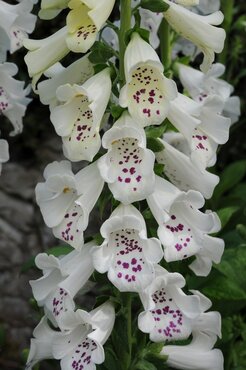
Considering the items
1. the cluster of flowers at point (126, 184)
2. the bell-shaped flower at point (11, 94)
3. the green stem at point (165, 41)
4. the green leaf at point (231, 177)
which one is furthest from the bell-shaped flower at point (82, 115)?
the green leaf at point (231, 177)

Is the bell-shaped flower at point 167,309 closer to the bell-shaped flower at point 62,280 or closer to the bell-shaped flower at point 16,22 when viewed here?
the bell-shaped flower at point 62,280

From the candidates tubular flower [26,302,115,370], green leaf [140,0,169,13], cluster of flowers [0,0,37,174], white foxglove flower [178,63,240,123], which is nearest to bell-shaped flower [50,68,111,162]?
green leaf [140,0,169,13]

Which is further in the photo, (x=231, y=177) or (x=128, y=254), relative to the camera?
(x=231, y=177)

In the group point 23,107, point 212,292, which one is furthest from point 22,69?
point 212,292

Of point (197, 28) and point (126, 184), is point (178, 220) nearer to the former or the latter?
point (126, 184)

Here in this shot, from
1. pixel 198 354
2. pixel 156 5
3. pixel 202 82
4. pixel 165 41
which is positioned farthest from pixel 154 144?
pixel 202 82

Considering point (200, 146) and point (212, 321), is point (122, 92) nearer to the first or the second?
point (200, 146)
